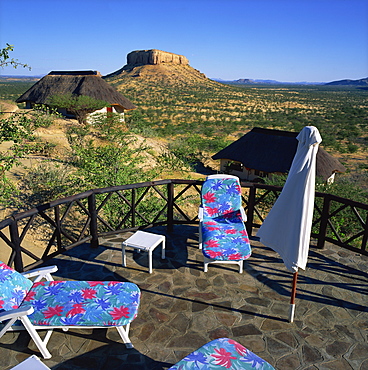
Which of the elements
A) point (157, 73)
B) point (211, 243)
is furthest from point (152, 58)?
point (211, 243)

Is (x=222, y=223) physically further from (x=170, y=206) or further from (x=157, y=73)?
(x=157, y=73)

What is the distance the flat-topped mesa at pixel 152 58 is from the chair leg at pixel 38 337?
94892mm

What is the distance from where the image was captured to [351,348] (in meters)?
3.63

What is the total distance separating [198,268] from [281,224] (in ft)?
6.12

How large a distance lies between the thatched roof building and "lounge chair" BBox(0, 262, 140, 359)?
77.5 feet

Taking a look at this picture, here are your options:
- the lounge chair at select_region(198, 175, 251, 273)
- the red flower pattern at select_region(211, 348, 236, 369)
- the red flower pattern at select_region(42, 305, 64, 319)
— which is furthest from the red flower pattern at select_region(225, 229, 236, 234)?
the red flower pattern at select_region(42, 305, 64, 319)

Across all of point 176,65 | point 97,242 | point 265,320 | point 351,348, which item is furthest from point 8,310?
point 176,65

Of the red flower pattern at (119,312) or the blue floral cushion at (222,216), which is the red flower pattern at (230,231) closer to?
Answer: the blue floral cushion at (222,216)

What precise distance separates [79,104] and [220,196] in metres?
19.5

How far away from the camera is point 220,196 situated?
591cm

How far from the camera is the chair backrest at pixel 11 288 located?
338cm

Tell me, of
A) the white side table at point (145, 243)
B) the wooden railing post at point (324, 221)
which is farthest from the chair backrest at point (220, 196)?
the wooden railing post at point (324, 221)

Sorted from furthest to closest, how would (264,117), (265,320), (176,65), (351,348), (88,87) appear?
1. (176,65)
2. (264,117)
3. (88,87)
4. (265,320)
5. (351,348)

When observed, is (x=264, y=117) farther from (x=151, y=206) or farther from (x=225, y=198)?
(x=225, y=198)
